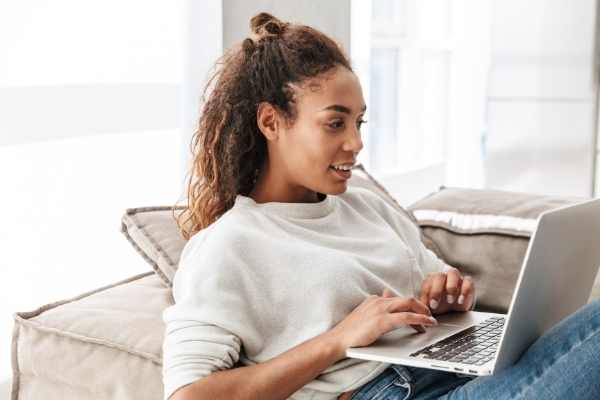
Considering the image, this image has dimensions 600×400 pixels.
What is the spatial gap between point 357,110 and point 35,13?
2.86ft

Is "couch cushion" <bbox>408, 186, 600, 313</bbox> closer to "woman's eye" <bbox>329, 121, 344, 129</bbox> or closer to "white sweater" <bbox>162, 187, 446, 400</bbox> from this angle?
"white sweater" <bbox>162, 187, 446, 400</bbox>

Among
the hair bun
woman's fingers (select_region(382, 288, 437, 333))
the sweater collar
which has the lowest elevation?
woman's fingers (select_region(382, 288, 437, 333))

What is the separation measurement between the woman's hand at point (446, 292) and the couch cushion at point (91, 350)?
1.43 ft

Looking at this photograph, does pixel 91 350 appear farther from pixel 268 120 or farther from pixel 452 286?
pixel 452 286

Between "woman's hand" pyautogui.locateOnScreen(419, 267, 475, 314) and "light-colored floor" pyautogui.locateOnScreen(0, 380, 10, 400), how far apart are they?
87 centimetres

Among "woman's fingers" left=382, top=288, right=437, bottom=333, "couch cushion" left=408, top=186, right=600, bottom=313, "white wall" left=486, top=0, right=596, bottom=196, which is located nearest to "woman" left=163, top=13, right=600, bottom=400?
"woman's fingers" left=382, top=288, right=437, bottom=333

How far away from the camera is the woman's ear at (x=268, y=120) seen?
1.47 m

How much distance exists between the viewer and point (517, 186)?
429 cm

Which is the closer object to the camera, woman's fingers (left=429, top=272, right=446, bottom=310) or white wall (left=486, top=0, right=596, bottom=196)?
woman's fingers (left=429, top=272, right=446, bottom=310)

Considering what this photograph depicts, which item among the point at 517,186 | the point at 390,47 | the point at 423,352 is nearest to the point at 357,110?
the point at 423,352

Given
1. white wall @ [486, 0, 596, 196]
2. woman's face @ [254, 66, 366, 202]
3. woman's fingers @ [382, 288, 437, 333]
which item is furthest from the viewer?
white wall @ [486, 0, 596, 196]

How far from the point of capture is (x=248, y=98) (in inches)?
58.7

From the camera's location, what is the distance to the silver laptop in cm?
115

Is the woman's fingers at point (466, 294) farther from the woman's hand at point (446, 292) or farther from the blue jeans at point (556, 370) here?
the blue jeans at point (556, 370)
